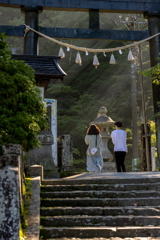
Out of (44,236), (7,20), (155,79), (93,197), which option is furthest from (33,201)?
(7,20)

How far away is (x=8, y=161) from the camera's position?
195 inches

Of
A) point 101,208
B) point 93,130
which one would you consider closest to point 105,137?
point 93,130

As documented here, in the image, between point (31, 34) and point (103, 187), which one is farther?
point (31, 34)

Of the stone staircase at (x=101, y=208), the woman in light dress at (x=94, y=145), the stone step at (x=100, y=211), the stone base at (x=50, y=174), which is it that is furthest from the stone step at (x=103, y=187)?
the woman in light dress at (x=94, y=145)

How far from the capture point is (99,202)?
682 centimetres

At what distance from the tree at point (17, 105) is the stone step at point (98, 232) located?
2.02 metres

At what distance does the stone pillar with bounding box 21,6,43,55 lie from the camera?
13.1 m

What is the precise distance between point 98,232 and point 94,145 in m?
5.66

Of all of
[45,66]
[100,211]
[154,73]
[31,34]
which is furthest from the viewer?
[31,34]

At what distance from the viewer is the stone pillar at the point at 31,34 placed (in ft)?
43.1

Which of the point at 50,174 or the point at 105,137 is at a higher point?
the point at 105,137

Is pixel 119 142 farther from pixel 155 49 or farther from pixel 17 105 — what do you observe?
pixel 155 49

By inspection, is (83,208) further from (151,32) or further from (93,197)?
(151,32)

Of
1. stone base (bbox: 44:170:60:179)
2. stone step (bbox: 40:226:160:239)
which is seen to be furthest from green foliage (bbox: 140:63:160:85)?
stone step (bbox: 40:226:160:239)
